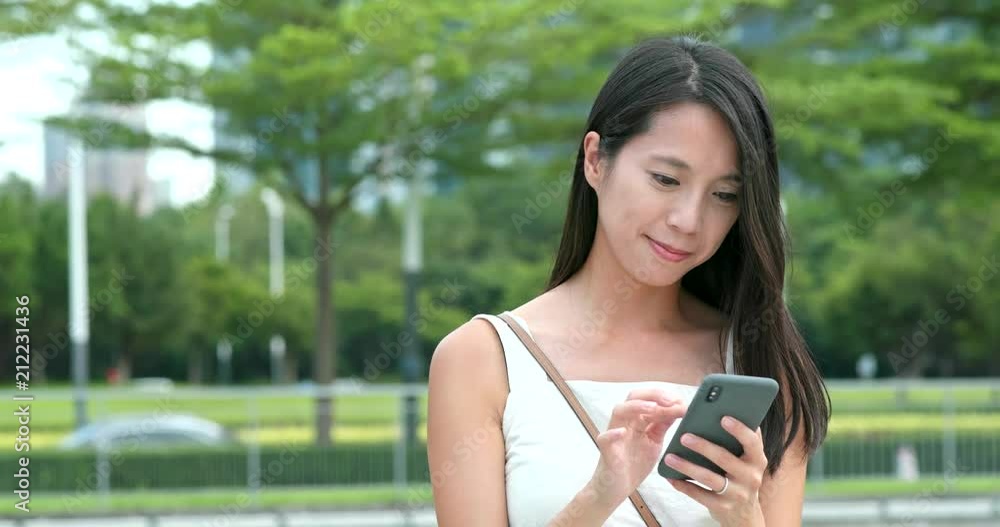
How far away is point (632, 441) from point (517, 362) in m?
0.27

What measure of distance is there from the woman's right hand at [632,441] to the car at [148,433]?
12898mm

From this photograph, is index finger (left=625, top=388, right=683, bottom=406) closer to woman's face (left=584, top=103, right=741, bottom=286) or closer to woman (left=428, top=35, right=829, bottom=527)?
woman (left=428, top=35, right=829, bottom=527)

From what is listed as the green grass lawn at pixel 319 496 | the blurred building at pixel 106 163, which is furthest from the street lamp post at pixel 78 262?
the green grass lawn at pixel 319 496

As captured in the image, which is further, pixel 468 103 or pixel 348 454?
pixel 468 103

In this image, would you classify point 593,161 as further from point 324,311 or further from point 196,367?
point 196,367

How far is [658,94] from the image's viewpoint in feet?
Answer: 6.68

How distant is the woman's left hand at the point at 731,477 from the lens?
1821 millimetres

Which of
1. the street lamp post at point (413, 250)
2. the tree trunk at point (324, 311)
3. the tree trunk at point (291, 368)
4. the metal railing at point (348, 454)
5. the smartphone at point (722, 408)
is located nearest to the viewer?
the smartphone at point (722, 408)

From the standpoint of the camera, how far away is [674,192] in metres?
2.00

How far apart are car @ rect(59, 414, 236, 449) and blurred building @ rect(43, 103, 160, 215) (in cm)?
Result: 300

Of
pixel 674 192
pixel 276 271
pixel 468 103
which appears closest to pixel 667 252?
pixel 674 192

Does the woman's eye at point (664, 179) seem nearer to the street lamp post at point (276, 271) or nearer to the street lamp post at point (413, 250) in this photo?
the street lamp post at point (413, 250)

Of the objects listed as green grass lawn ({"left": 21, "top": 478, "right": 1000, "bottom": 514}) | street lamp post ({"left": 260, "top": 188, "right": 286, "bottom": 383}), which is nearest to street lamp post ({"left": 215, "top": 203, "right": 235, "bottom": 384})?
street lamp post ({"left": 260, "top": 188, "right": 286, "bottom": 383})

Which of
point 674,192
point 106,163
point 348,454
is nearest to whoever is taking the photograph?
point 674,192
